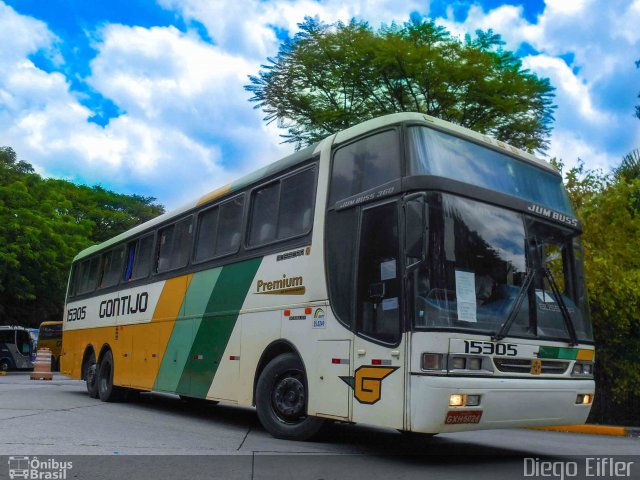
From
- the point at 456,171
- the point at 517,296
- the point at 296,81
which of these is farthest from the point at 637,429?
the point at 296,81

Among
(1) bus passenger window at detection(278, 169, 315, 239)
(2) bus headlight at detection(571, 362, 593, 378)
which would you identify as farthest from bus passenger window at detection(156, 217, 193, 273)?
(2) bus headlight at detection(571, 362, 593, 378)

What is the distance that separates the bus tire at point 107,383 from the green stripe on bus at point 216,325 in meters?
4.06

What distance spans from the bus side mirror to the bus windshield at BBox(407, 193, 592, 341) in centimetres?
7

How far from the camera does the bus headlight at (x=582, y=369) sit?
24.2ft

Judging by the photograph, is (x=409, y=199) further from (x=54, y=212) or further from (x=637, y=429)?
(x=54, y=212)

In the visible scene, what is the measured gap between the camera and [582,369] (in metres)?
7.48

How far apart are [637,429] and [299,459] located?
7.21 metres

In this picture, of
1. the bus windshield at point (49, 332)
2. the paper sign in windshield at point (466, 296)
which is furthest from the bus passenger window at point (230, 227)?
the bus windshield at point (49, 332)

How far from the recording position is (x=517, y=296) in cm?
695

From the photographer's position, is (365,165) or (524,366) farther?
(365,165)

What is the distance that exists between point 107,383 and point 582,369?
10.2m

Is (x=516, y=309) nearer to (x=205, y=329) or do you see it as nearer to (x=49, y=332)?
(x=205, y=329)

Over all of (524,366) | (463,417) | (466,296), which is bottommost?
(463,417)

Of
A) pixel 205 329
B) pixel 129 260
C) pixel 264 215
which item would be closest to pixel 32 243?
pixel 129 260
